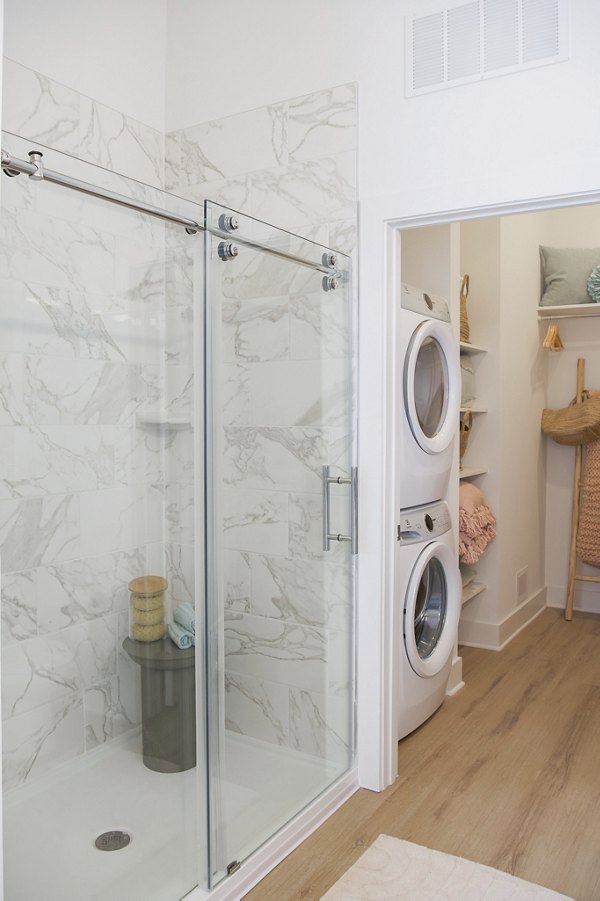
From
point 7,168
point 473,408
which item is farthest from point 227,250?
point 473,408

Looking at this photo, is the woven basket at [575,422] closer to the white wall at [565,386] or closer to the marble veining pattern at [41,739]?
the white wall at [565,386]

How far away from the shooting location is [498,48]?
2.18m

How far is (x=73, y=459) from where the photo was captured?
1.56m

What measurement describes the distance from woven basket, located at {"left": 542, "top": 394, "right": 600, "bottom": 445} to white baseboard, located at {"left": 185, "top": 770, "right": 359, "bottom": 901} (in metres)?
2.70

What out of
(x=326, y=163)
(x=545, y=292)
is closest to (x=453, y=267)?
(x=326, y=163)

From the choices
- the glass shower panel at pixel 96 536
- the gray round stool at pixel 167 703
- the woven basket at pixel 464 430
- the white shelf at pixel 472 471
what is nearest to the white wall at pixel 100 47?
the glass shower panel at pixel 96 536

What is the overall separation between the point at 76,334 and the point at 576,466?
370 centimetres

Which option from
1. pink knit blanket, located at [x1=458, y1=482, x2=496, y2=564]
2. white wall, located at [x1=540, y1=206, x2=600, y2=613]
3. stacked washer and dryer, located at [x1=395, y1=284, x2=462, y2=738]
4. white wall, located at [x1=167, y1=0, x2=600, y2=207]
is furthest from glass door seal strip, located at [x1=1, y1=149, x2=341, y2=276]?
white wall, located at [x1=540, y1=206, x2=600, y2=613]

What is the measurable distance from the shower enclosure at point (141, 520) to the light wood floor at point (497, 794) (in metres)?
0.18

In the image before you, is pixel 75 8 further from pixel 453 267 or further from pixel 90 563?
pixel 90 563

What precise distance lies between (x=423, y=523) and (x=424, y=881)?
1.21 meters

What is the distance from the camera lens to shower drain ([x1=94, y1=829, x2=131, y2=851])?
1620 mm

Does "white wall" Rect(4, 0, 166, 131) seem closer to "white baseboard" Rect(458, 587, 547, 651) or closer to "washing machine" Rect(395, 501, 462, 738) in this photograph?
"washing machine" Rect(395, 501, 462, 738)

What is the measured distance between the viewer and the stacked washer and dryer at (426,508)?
8.73 ft
